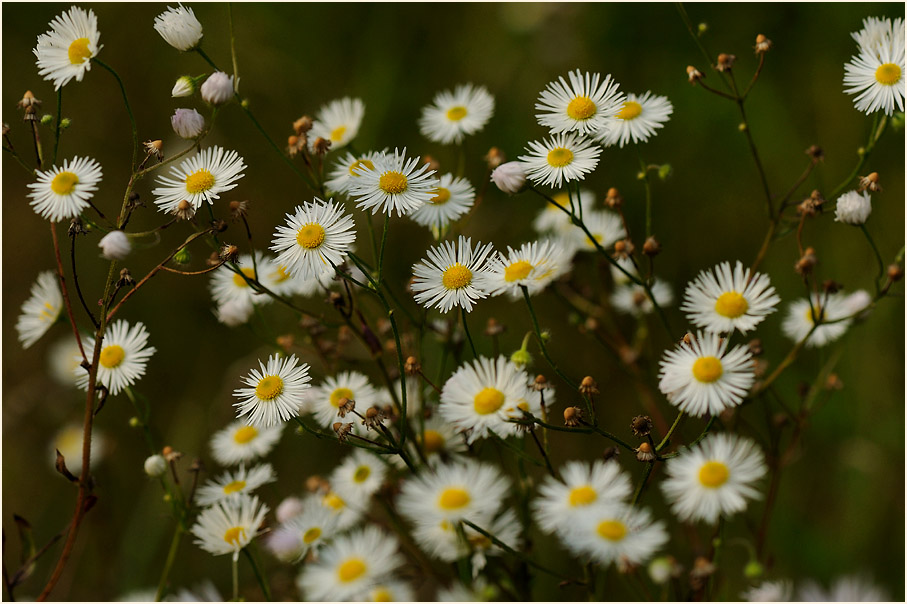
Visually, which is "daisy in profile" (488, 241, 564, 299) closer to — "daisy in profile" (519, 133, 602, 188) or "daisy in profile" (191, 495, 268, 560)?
"daisy in profile" (519, 133, 602, 188)

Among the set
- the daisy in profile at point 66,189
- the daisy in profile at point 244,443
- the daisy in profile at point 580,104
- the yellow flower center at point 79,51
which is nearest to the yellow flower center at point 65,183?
the daisy in profile at point 66,189

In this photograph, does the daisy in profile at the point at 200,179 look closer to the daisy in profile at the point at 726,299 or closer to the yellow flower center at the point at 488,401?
the yellow flower center at the point at 488,401

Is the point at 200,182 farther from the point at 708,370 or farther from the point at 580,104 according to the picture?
the point at 708,370

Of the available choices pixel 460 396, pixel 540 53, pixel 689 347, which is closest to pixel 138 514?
pixel 460 396

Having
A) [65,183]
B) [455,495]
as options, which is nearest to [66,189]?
[65,183]

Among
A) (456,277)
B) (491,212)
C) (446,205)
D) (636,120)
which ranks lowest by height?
(456,277)

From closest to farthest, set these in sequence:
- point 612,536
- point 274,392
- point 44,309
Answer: point 612,536, point 274,392, point 44,309

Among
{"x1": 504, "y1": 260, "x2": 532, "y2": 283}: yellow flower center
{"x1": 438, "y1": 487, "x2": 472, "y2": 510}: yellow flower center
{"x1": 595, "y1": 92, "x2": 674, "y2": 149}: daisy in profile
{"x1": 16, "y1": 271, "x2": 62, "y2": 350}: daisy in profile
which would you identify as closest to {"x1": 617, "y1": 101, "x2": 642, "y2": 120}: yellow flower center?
{"x1": 595, "y1": 92, "x2": 674, "y2": 149}: daisy in profile
